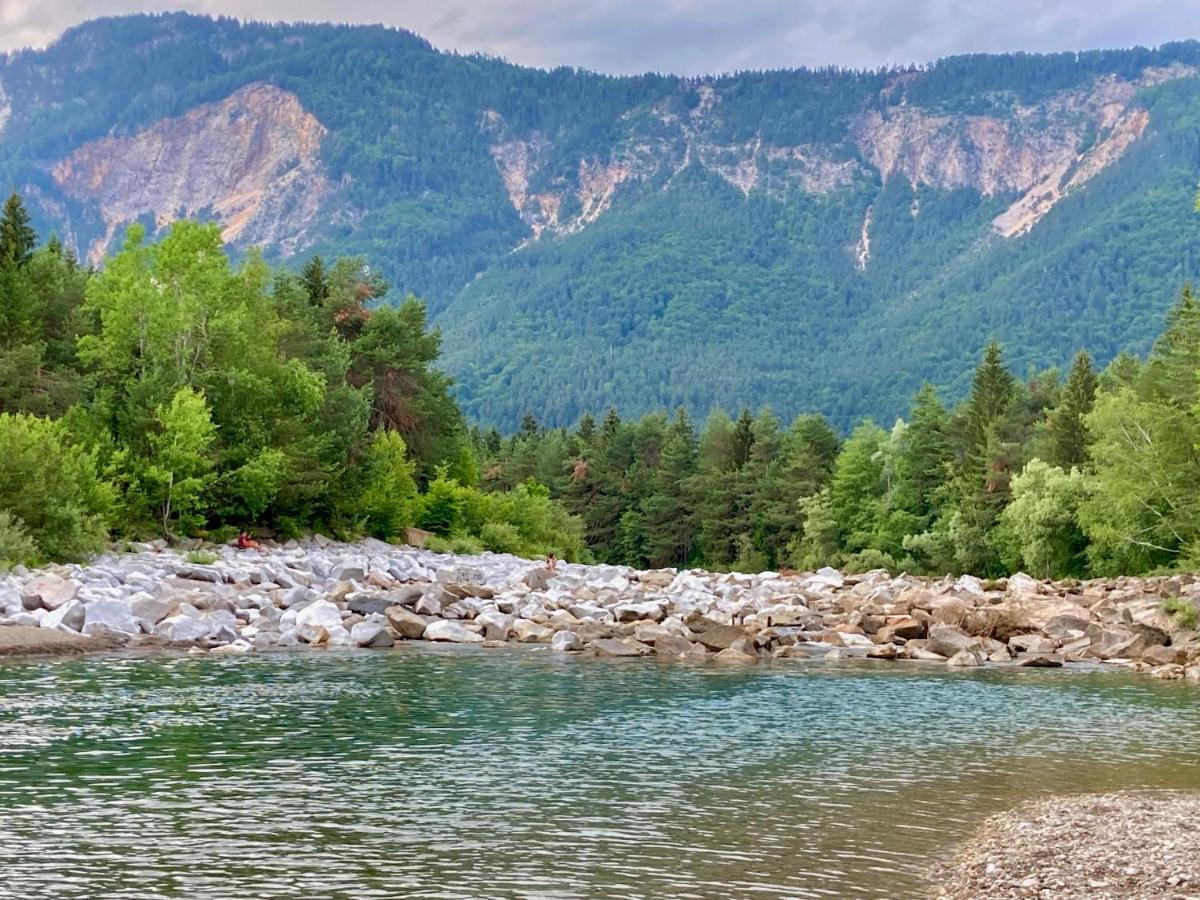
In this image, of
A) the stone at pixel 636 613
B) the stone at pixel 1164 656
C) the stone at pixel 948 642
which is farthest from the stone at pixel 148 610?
the stone at pixel 1164 656

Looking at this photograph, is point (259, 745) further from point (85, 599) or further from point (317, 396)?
point (317, 396)

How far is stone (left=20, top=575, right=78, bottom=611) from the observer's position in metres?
29.0

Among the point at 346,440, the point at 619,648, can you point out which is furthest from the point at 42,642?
the point at 346,440

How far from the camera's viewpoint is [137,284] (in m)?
47.9

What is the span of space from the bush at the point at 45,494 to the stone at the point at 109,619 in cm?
615

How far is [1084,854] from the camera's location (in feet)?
39.2

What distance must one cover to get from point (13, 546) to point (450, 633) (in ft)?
35.9

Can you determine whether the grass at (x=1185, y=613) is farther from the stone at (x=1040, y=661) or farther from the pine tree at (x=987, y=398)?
the pine tree at (x=987, y=398)

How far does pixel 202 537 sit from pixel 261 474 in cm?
297

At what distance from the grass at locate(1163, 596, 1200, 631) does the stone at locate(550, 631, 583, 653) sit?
15432 mm

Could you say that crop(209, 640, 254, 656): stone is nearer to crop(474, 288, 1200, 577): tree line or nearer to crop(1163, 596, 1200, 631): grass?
crop(1163, 596, 1200, 631): grass

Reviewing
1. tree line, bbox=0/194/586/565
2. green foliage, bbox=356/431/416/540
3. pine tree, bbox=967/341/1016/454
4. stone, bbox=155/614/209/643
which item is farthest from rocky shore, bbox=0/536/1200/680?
pine tree, bbox=967/341/1016/454

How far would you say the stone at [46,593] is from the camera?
95.1 ft

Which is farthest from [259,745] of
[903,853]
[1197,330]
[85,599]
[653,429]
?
[653,429]
